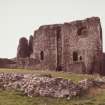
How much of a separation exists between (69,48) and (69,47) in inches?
5.7

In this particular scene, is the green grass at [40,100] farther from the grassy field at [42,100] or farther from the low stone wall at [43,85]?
the low stone wall at [43,85]

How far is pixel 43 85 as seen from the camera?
25.6 meters

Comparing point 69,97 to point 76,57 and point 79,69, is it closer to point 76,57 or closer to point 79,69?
point 79,69

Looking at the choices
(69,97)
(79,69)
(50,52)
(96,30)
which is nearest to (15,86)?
(69,97)

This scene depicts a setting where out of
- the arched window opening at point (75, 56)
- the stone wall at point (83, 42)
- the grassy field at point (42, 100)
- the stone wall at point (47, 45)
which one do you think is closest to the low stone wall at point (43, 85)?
the grassy field at point (42, 100)

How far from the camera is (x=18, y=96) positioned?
2405 cm

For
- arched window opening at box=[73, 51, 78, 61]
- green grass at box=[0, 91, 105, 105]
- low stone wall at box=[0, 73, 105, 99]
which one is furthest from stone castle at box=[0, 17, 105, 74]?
green grass at box=[0, 91, 105, 105]

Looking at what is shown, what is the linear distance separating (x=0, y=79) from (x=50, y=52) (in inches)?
983

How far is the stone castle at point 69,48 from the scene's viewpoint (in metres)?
46.3

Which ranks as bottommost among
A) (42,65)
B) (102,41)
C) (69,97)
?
(69,97)

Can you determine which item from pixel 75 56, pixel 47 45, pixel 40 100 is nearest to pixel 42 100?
pixel 40 100

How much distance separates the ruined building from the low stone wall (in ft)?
58.9

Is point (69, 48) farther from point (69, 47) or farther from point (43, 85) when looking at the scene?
point (43, 85)

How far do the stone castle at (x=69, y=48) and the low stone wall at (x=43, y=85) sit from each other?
18.0 m
